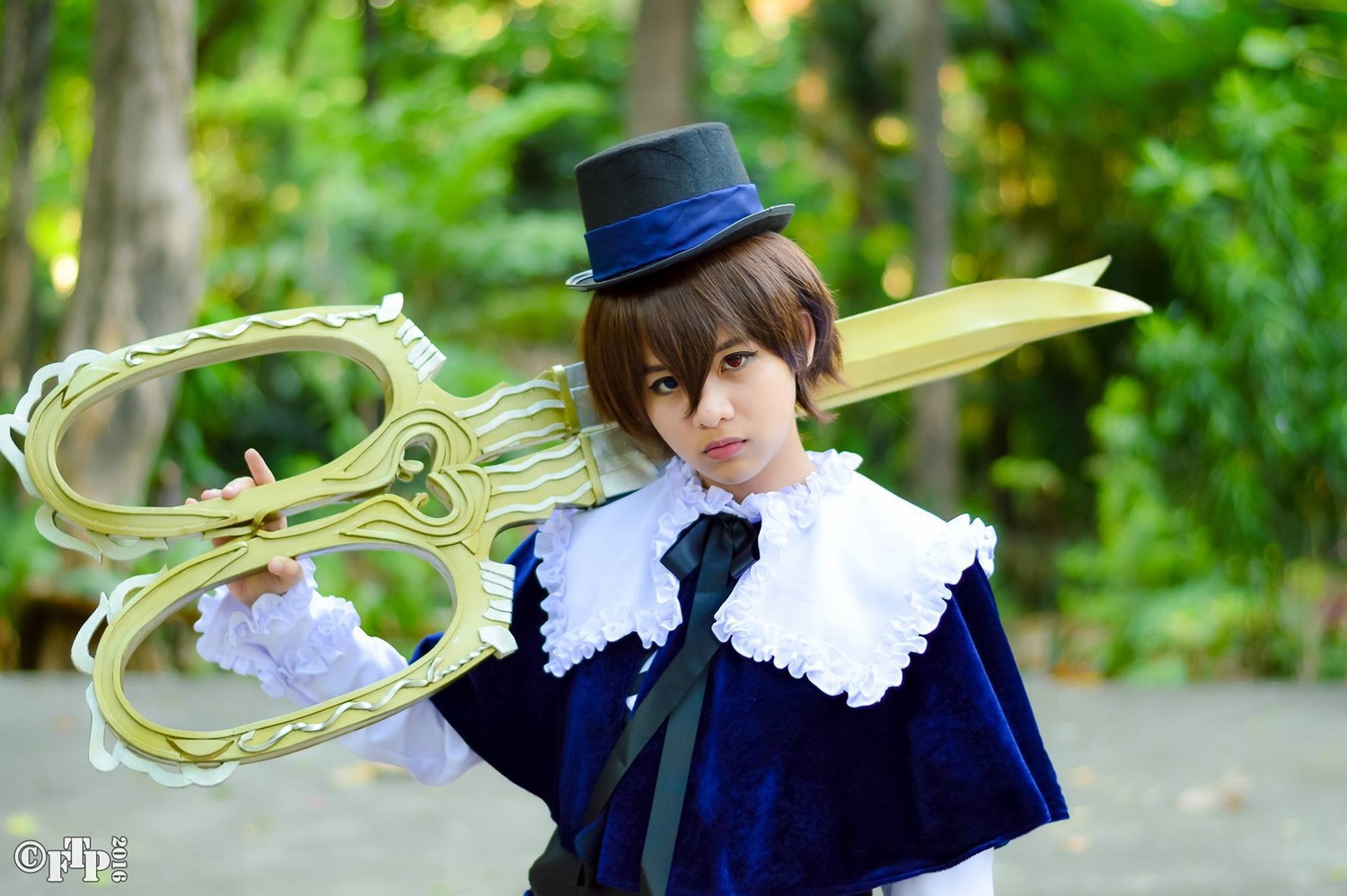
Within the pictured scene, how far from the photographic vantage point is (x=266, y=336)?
4.95ft

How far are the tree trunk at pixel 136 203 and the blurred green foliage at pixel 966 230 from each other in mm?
287

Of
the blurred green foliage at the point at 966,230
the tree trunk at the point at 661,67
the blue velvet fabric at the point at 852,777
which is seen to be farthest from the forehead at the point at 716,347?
the tree trunk at the point at 661,67

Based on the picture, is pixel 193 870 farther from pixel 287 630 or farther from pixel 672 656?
pixel 672 656

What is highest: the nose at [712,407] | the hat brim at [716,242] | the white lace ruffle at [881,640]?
the hat brim at [716,242]

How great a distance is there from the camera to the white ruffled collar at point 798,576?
4.81 ft

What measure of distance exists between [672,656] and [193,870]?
7.82ft

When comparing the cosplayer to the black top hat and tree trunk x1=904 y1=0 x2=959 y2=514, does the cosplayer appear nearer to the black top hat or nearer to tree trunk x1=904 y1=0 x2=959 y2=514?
the black top hat

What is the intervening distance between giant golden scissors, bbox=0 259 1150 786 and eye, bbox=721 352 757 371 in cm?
22

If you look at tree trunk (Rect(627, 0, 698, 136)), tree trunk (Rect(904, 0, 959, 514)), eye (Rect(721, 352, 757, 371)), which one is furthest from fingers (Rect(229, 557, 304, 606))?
tree trunk (Rect(904, 0, 959, 514))

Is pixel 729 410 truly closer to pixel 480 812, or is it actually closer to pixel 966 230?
pixel 480 812

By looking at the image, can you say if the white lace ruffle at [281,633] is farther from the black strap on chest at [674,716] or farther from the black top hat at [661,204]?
the black top hat at [661,204]

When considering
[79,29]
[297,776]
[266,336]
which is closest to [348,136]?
[79,29]

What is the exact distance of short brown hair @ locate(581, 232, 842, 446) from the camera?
1446 millimetres

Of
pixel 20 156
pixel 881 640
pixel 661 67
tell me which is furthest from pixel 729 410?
pixel 20 156
